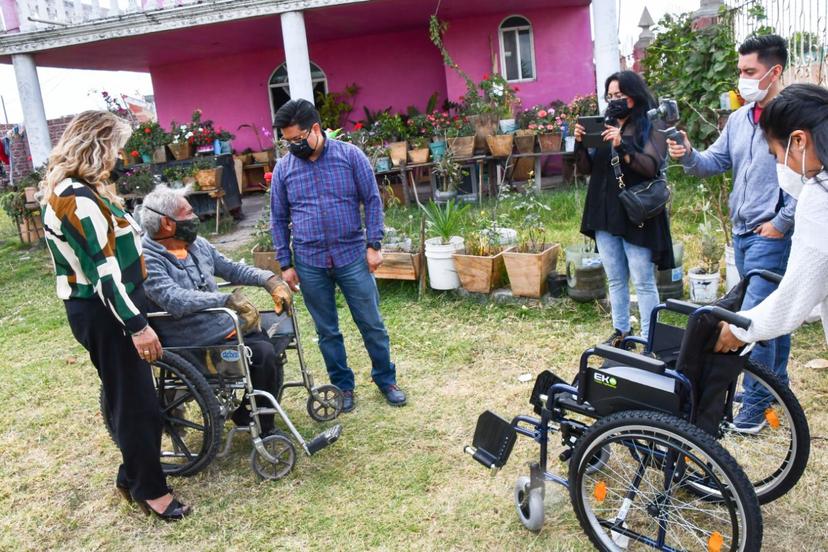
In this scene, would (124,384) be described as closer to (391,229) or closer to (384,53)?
(391,229)

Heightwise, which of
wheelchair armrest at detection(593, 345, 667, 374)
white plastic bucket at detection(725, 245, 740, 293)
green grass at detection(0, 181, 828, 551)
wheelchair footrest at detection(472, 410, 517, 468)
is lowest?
green grass at detection(0, 181, 828, 551)

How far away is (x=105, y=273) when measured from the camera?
270 cm

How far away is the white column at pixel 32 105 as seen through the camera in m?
9.99

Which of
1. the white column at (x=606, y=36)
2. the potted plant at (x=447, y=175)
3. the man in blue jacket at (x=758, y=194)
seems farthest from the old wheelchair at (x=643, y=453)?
the white column at (x=606, y=36)

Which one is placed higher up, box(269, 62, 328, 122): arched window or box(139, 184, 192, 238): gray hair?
box(269, 62, 328, 122): arched window

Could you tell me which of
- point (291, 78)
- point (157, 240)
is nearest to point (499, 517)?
point (157, 240)

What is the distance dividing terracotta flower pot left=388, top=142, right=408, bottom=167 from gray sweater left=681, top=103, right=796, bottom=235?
596cm

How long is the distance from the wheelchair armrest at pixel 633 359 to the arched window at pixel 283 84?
10577 mm

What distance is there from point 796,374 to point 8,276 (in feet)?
28.1

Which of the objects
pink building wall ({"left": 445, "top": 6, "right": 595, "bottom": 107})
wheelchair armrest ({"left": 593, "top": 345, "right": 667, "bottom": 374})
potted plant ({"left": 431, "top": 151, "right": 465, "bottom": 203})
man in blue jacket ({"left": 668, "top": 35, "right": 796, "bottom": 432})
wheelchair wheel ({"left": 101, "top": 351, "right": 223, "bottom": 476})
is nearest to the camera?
wheelchair armrest ({"left": 593, "top": 345, "right": 667, "bottom": 374})

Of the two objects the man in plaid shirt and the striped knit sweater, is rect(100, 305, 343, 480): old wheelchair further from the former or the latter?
the man in plaid shirt

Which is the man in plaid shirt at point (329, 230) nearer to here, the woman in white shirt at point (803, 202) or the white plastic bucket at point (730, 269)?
the woman in white shirt at point (803, 202)

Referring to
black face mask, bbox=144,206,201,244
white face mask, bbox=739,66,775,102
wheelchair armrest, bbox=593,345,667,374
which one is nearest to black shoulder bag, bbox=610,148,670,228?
white face mask, bbox=739,66,775,102

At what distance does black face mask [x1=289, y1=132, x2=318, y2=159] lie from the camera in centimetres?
→ 371
